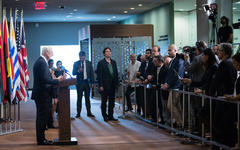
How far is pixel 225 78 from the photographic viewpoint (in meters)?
5.32

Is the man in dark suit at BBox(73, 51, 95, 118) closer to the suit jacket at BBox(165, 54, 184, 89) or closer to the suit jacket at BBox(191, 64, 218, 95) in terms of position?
the suit jacket at BBox(165, 54, 184, 89)

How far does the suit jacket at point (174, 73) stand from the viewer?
23.4 ft

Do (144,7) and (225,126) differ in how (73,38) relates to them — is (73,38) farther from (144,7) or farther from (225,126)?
(225,126)

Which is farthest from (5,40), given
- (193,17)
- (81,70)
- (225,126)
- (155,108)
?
(193,17)

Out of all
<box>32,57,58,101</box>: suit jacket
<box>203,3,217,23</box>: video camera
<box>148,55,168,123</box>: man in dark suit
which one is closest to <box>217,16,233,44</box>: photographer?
<box>203,3,217,23</box>: video camera

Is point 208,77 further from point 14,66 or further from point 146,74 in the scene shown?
point 14,66

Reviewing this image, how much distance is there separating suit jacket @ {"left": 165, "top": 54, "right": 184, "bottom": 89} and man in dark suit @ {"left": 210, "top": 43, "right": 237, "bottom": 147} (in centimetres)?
171

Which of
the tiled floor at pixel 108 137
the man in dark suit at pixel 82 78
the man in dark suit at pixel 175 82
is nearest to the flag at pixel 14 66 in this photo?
the tiled floor at pixel 108 137

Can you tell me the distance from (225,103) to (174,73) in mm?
1964

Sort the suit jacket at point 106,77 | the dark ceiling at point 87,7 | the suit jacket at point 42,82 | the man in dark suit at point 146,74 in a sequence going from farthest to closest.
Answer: the dark ceiling at point 87,7, the suit jacket at point 106,77, the man in dark suit at point 146,74, the suit jacket at point 42,82

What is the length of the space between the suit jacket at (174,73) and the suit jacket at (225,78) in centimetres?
176

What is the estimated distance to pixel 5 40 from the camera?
7891mm

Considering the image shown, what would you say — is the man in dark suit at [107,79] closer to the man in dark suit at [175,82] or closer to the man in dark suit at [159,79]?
the man in dark suit at [159,79]

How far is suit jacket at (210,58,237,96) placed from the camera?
208 inches
